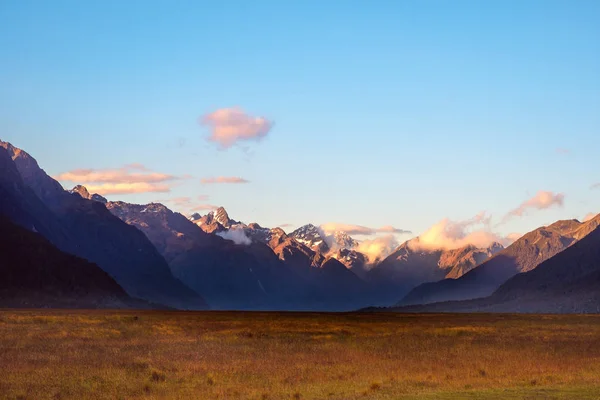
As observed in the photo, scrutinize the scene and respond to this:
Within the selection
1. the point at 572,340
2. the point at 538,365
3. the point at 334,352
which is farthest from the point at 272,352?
the point at 572,340

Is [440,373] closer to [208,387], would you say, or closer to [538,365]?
[538,365]

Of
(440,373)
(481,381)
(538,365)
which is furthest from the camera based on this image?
(538,365)

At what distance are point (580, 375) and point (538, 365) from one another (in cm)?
597

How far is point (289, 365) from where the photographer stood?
177 ft

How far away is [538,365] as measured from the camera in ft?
180

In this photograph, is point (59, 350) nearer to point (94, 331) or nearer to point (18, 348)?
point (18, 348)

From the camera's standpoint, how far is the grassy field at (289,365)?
41938mm

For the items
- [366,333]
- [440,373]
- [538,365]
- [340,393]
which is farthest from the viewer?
[366,333]

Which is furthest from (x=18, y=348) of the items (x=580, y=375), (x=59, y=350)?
(x=580, y=375)

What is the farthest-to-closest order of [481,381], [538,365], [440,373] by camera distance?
[538,365] → [440,373] → [481,381]

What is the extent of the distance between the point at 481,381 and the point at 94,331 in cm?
4777

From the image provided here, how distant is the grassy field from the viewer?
41.9 m

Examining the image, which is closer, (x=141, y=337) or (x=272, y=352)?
(x=272, y=352)

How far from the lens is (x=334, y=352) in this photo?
211ft
